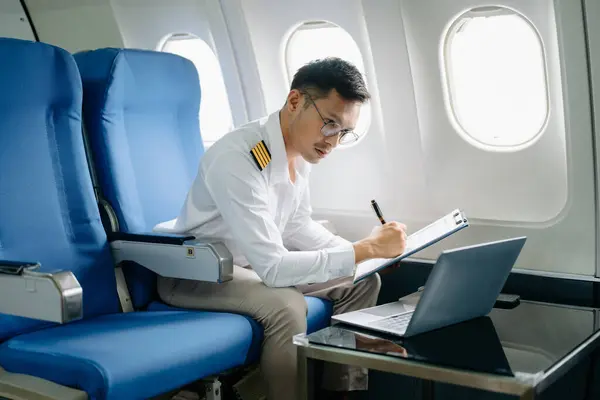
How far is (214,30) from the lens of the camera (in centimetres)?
372

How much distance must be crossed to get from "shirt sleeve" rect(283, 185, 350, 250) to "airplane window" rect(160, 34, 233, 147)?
1158 millimetres

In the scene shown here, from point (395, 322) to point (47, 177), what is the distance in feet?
4.11

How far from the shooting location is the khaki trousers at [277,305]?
258 cm

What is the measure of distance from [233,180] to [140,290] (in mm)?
602

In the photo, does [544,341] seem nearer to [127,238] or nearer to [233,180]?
[233,180]

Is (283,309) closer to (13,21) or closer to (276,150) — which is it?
(276,150)

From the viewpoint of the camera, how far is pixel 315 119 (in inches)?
108

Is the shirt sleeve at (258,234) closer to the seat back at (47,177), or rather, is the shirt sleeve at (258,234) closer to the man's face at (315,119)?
the man's face at (315,119)

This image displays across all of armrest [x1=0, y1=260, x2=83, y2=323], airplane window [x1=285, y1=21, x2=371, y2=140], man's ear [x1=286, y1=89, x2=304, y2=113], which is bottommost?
armrest [x1=0, y1=260, x2=83, y2=323]

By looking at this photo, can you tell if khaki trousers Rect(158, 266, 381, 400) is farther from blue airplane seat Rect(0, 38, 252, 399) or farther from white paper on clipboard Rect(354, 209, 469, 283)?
white paper on clipboard Rect(354, 209, 469, 283)

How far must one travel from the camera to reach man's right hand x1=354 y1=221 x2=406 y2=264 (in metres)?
2.64

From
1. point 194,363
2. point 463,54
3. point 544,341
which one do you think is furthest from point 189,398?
point 463,54

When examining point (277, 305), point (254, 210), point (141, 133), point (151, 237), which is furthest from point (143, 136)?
point (277, 305)

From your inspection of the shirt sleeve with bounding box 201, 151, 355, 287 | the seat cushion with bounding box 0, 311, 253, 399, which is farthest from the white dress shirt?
the seat cushion with bounding box 0, 311, 253, 399
